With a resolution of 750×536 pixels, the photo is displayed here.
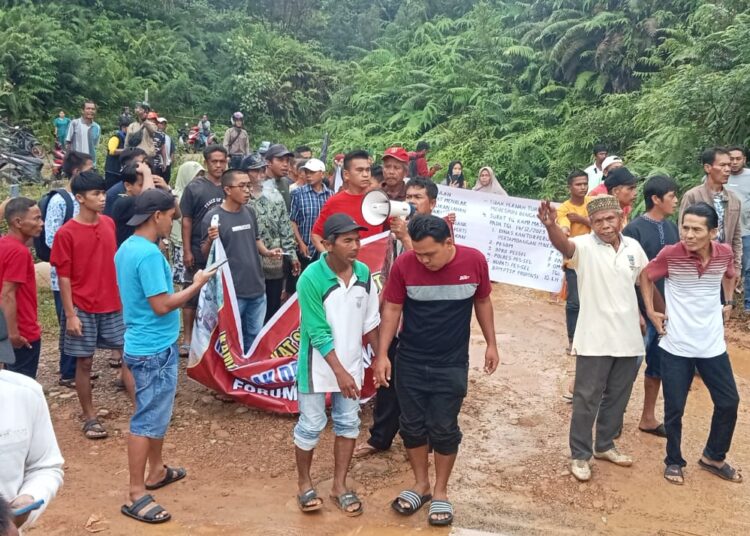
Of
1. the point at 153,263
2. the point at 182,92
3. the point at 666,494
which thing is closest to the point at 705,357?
the point at 666,494

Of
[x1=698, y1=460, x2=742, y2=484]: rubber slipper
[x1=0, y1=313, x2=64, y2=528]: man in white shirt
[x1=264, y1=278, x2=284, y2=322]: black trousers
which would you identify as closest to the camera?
[x1=0, y1=313, x2=64, y2=528]: man in white shirt

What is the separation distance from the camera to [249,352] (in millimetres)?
5676

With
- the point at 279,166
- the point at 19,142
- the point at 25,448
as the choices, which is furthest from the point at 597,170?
the point at 19,142

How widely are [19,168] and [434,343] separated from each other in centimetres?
1372

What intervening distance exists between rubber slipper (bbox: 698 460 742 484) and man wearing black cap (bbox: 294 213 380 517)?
8.24 feet

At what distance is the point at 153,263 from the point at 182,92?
72.1 ft

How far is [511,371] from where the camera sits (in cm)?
695

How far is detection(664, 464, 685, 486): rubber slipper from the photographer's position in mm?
4789

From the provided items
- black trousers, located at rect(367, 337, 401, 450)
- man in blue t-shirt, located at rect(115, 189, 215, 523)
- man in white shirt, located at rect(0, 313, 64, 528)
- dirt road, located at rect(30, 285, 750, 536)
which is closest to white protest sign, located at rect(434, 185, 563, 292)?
dirt road, located at rect(30, 285, 750, 536)

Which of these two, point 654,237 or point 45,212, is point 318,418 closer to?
point 654,237

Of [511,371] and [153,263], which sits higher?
[153,263]

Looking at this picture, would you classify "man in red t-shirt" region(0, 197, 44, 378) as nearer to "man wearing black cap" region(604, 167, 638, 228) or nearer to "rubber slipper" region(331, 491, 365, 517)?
"rubber slipper" region(331, 491, 365, 517)

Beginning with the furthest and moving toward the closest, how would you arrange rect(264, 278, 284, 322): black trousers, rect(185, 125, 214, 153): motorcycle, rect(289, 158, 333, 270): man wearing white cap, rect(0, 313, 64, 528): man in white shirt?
rect(185, 125, 214, 153): motorcycle
rect(289, 158, 333, 270): man wearing white cap
rect(264, 278, 284, 322): black trousers
rect(0, 313, 64, 528): man in white shirt

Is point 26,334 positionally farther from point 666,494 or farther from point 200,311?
point 666,494
